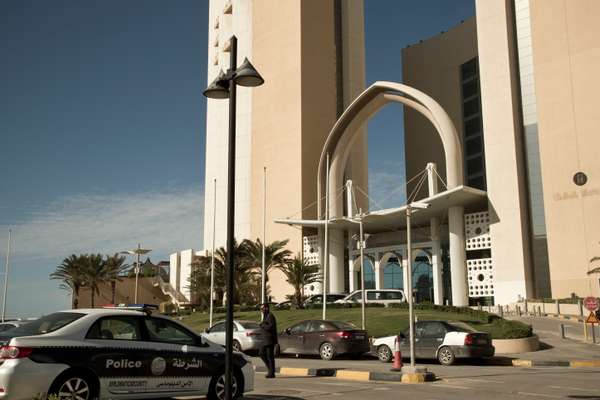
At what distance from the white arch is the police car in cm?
3690

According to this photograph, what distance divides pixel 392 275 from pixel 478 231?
13.5m

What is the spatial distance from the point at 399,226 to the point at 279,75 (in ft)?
65.4

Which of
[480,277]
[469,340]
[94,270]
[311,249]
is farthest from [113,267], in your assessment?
[469,340]

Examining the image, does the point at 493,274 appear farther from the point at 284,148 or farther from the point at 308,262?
the point at 284,148

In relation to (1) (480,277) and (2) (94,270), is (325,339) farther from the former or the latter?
(2) (94,270)

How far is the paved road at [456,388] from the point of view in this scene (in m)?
11.0

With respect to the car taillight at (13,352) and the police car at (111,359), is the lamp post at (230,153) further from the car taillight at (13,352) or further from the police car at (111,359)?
the car taillight at (13,352)

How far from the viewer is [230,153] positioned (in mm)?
7934

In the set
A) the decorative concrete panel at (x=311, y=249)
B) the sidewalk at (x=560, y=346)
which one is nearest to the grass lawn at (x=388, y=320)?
the sidewalk at (x=560, y=346)

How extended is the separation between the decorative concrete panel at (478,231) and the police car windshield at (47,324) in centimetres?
4010

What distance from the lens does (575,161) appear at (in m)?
41.6

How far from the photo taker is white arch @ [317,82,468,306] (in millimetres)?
44906

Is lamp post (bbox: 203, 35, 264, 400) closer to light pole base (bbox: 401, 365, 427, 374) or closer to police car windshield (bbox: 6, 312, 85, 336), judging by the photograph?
police car windshield (bbox: 6, 312, 85, 336)

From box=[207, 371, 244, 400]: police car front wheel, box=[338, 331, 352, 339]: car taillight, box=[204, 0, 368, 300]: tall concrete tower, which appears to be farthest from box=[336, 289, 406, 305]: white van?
box=[207, 371, 244, 400]: police car front wheel
